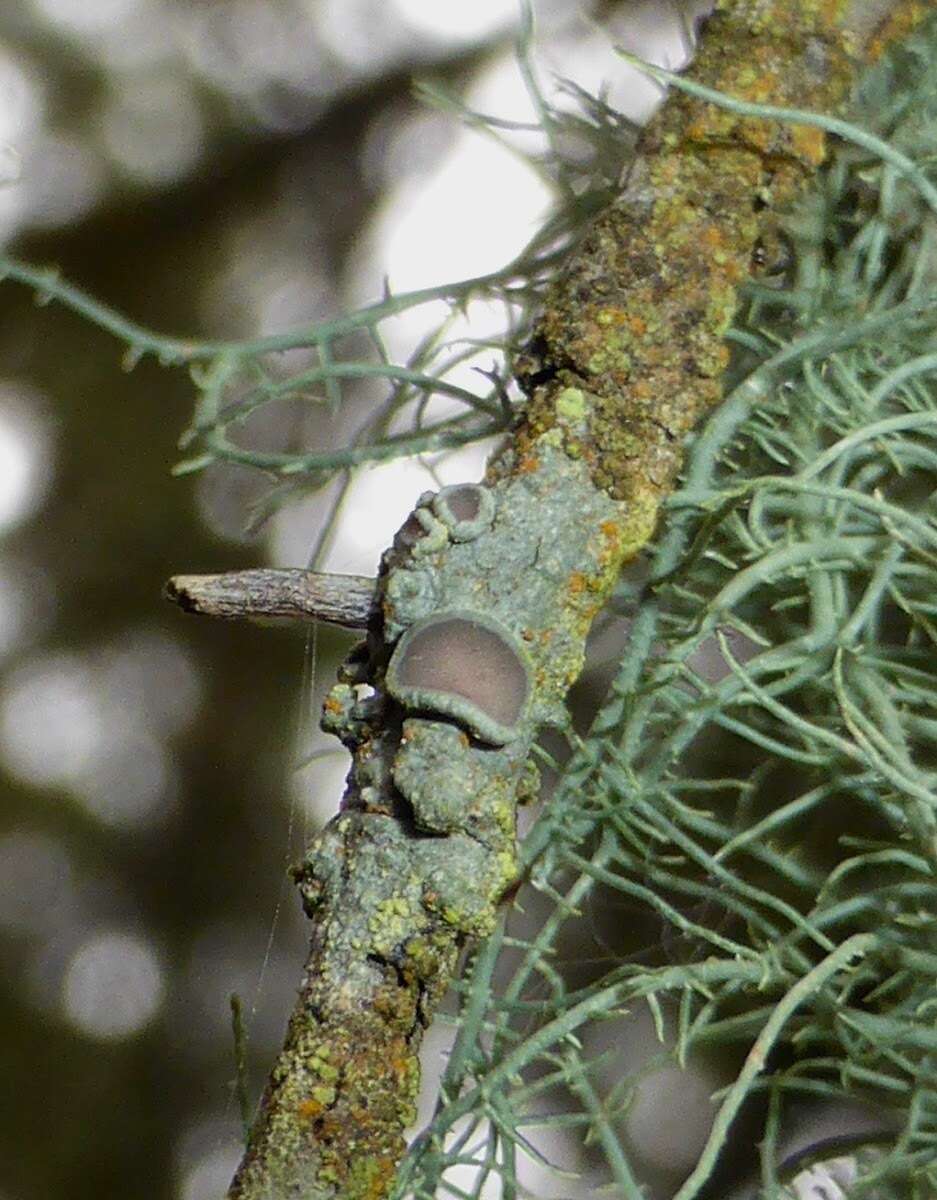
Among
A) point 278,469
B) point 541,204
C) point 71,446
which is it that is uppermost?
point 541,204

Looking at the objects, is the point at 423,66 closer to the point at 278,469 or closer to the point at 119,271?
the point at 119,271

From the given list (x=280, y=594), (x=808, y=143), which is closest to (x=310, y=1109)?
(x=280, y=594)

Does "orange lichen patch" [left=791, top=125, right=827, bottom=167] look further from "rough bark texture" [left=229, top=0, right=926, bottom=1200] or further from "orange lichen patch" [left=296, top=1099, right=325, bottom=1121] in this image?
"orange lichen patch" [left=296, top=1099, right=325, bottom=1121]

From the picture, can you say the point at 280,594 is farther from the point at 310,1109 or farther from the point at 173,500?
the point at 173,500

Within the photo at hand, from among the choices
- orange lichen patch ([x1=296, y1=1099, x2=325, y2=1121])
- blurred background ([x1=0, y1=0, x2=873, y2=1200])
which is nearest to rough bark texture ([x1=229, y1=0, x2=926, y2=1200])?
orange lichen patch ([x1=296, y1=1099, x2=325, y2=1121])

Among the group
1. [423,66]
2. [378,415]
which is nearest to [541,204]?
[423,66]

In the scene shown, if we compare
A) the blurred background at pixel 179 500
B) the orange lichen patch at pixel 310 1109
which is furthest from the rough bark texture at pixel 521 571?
the blurred background at pixel 179 500

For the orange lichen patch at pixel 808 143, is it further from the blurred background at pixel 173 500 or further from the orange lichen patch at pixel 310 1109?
the orange lichen patch at pixel 310 1109
